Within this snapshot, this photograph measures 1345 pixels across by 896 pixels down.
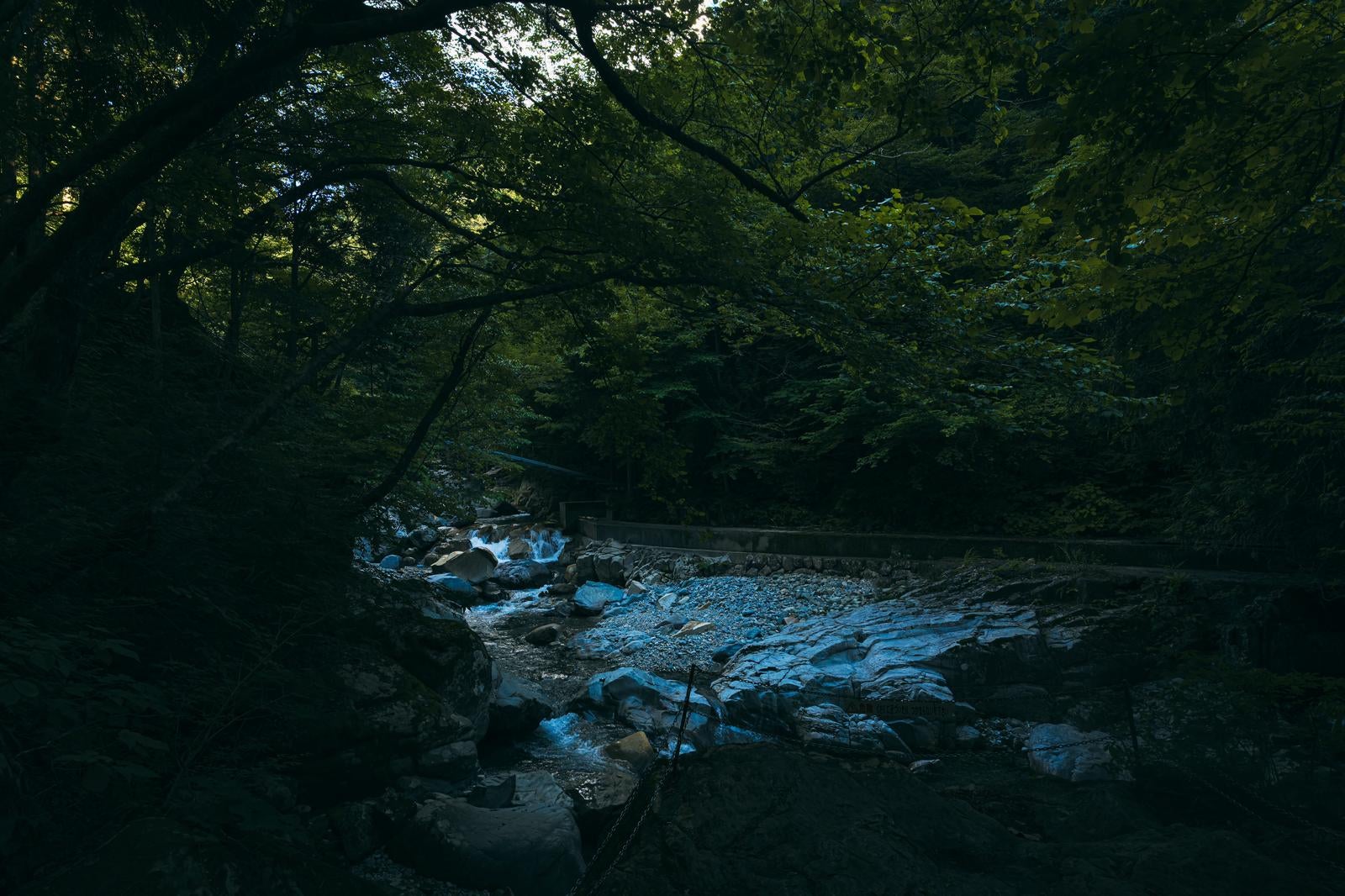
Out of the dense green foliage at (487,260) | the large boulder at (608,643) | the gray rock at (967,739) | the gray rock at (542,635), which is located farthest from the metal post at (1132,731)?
the gray rock at (542,635)

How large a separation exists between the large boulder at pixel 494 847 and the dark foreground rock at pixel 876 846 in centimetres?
163

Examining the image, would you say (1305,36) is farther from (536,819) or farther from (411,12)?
(536,819)

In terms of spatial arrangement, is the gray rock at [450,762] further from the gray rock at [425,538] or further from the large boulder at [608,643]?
the gray rock at [425,538]

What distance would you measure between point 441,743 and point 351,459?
3.39 m

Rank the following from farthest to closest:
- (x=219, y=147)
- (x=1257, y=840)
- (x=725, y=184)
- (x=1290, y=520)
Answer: (x=1290, y=520)
(x=725, y=184)
(x=219, y=147)
(x=1257, y=840)

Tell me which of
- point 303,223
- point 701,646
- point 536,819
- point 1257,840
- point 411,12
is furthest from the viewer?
point 701,646

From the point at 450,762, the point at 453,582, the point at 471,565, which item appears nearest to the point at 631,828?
the point at 450,762

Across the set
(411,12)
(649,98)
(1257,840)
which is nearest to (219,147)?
(411,12)

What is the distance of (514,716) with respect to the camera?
805cm

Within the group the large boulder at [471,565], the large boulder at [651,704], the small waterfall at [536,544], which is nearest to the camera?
the large boulder at [651,704]

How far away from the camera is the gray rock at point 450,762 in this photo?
6.16 metres

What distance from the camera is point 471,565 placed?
19.1 metres

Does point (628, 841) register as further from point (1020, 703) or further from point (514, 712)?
point (1020, 703)

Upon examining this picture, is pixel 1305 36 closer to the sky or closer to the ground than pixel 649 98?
Result: closer to the ground
